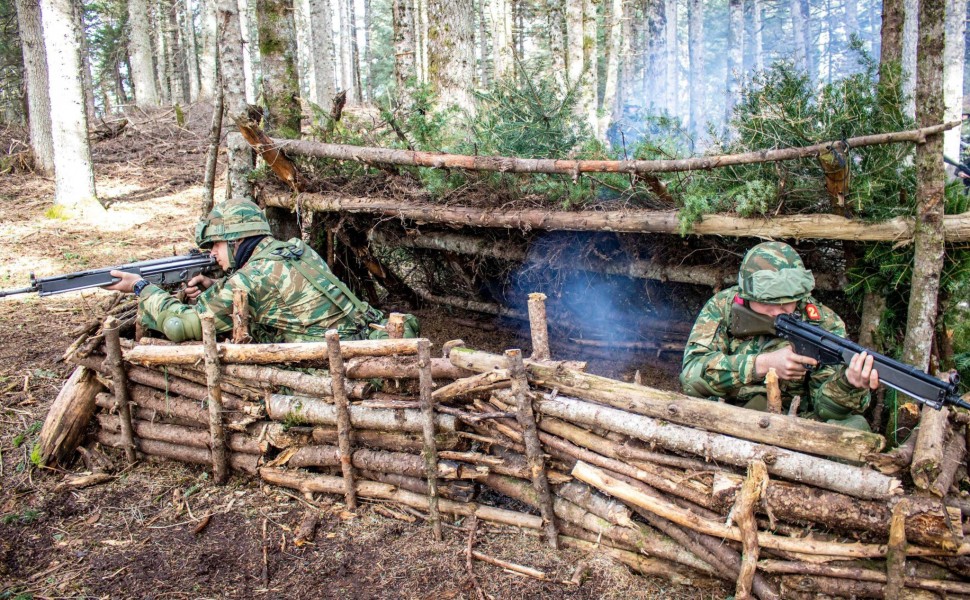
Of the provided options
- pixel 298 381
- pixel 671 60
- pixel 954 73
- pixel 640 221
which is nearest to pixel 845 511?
pixel 640 221

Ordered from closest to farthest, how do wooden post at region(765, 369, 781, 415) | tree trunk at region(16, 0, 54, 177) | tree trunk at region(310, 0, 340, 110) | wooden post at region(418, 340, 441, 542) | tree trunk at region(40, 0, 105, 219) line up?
wooden post at region(765, 369, 781, 415) → wooden post at region(418, 340, 441, 542) → tree trunk at region(40, 0, 105, 219) → tree trunk at region(16, 0, 54, 177) → tree trunk at region(310, 0, 340, 110)

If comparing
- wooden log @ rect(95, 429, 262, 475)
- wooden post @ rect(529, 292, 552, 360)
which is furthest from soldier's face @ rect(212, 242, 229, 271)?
wooden post @ rect(529, 292, 552, 360)

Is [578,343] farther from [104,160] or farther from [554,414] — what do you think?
[104,160]

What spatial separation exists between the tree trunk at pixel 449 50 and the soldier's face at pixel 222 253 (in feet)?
14.1

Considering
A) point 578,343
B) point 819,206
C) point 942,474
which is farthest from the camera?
point 578,343

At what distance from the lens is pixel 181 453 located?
16.5 ft

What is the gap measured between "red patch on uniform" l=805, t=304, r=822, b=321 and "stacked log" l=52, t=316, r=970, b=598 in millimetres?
876

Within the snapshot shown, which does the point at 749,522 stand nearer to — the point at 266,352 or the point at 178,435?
the point at 266,352

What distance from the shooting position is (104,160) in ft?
48.6

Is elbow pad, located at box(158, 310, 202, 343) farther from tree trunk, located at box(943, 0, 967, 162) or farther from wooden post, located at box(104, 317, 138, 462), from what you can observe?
tree trunk, located at box(943, 0, 967, 162)

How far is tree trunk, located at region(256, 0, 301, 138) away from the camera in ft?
24.5

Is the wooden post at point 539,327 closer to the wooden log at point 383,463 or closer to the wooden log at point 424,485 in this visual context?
the wooden log at point 383,463

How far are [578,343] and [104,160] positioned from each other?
13076mm

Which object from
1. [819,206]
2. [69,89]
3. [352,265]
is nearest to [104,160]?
[69,89]
